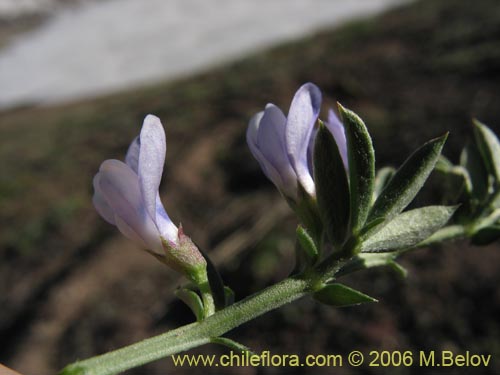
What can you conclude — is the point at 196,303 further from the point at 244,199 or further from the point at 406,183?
the point at 244,199

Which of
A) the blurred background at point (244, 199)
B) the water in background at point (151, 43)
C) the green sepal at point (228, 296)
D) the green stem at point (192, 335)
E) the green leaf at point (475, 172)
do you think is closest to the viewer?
the green stem at point (192, 335)

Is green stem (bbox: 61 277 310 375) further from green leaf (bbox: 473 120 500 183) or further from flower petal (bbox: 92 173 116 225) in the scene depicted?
green leaf (bbox: 473 120 500 183)

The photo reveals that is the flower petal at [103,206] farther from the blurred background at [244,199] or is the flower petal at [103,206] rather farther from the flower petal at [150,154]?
the blurred background at [244,199]

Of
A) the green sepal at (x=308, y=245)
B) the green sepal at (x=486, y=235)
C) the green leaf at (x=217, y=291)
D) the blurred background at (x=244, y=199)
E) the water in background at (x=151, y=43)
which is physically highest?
the green sepal at (x=308, y=245)

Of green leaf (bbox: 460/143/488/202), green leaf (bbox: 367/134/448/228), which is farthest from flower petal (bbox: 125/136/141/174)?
green leaf (bbox: 460/143/488/202)

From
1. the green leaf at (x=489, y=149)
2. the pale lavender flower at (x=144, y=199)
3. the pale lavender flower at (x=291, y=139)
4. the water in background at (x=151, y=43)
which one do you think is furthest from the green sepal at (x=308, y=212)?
the water in background at (x=151, y=43)
